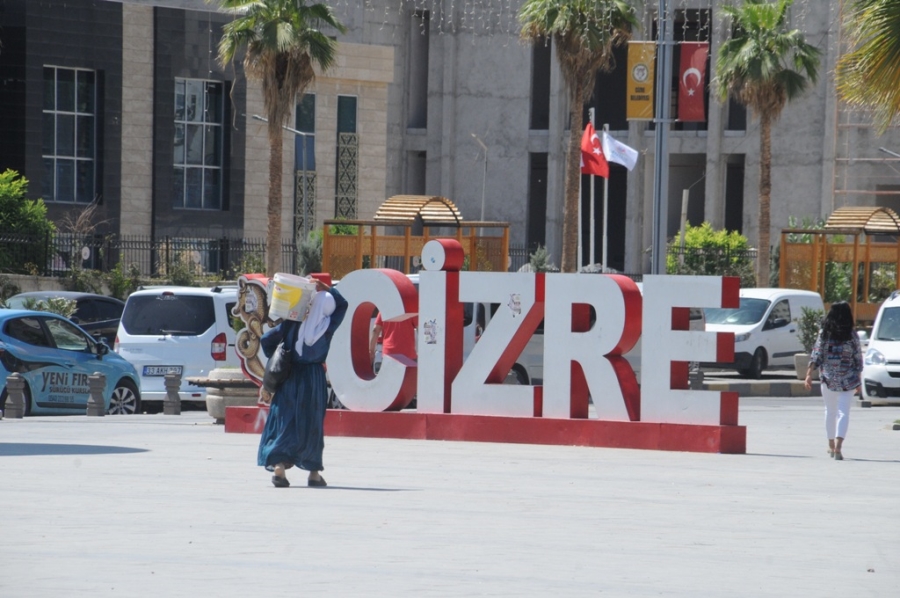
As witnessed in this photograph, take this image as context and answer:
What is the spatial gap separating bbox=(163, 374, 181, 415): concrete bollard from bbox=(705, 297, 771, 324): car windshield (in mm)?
13753

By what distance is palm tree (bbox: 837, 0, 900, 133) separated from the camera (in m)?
17.5

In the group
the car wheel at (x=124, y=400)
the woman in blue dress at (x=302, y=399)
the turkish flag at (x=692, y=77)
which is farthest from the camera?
the turkish flag at (x=692, y=77)

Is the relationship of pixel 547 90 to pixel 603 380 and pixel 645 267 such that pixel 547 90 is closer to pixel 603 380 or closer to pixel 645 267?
pixel 645 267

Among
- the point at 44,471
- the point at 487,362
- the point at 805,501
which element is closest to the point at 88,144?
the point at 487,362

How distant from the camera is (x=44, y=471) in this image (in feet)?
41.3

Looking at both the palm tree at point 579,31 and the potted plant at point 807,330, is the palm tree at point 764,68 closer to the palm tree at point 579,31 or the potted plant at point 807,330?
the palm tree at point 579,31

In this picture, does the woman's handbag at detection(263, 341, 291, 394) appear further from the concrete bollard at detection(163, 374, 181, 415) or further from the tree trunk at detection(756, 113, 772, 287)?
the tree trunk at detection(756, 113, 772, 287)

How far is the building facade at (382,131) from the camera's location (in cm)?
4459

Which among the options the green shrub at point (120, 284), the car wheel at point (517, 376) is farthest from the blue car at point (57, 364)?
the green shrub at point (120, 284)

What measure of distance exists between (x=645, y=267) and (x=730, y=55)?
634 inches

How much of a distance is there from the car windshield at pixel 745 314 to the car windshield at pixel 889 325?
6.21 m

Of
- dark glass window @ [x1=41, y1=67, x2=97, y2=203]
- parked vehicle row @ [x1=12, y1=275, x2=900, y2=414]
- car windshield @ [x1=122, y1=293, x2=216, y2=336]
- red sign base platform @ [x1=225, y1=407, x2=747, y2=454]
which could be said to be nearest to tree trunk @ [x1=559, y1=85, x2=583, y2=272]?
parked vehicle row @ [x1=12, y1=275, x2=900, y2=414]

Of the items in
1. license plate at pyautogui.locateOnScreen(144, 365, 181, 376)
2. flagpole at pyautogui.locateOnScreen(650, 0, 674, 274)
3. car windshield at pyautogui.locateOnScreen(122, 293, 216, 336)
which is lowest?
license plate at pyautogui.locateOnScreen(144, 365, 181, 376)

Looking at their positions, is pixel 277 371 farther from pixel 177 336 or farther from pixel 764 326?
pixel 764 326
